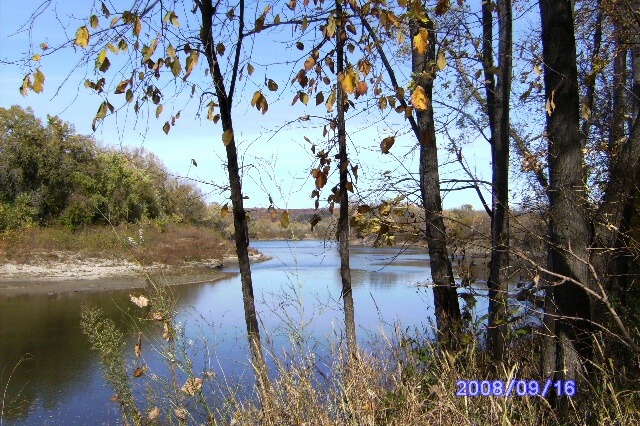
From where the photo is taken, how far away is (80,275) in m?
24.5

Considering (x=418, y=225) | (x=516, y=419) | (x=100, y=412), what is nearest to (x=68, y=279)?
(x=100, y=412)

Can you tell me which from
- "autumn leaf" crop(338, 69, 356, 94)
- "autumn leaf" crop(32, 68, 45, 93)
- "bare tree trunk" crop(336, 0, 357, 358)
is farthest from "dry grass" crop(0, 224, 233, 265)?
"autumn leaf" crop(338, 69, 356, 94)

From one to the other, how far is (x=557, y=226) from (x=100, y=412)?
6.44 meters

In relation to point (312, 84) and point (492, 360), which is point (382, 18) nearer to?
point (312, 84)

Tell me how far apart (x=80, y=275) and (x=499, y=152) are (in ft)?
72.4

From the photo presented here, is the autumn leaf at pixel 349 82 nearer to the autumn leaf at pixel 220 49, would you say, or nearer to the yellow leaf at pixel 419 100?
the yellow leaf at pixel 419 100

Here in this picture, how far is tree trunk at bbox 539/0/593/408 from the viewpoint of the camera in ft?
11.3

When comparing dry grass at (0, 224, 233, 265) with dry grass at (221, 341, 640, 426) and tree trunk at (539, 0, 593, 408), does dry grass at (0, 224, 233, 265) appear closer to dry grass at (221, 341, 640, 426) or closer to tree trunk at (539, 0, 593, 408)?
dry grass at (221, 341, 640, 426)

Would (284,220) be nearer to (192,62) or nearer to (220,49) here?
(192,62)

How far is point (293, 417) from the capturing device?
310 centimetres

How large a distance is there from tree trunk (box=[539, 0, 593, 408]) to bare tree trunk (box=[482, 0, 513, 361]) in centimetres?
108

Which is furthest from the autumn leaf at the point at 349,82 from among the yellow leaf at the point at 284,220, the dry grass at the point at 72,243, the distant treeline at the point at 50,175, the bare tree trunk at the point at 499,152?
the distant treeline at the point at 50,175

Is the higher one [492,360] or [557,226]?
[557,226]

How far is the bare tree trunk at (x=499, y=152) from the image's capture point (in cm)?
491
